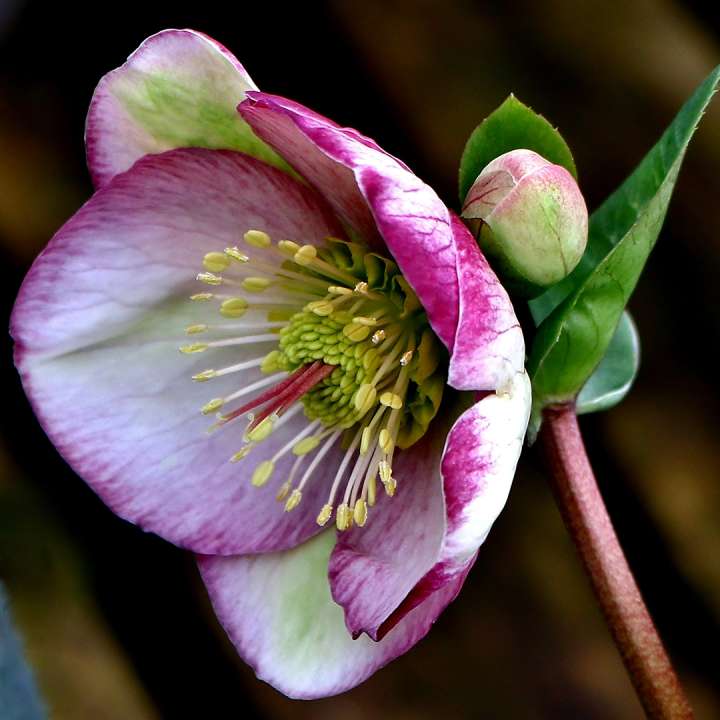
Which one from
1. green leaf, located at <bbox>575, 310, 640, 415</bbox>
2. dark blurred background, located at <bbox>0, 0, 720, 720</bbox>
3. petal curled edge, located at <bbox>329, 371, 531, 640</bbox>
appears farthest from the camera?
dark blurred background, located at <bbox>0, 0, 720, 720</bbox>

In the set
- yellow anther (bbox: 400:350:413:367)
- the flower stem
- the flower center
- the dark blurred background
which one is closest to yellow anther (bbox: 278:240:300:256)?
the flower center

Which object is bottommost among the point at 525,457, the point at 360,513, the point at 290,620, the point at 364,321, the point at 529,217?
the point at 525,457

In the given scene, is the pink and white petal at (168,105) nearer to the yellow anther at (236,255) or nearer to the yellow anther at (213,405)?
the yellow anther at (236,255)

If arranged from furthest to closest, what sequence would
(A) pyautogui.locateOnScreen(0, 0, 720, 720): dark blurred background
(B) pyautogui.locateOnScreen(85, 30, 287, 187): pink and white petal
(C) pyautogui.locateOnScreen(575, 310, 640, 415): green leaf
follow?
(A) pyautogui.locateOnScreen(0, 0, 720, 720): dark blurred background < (C) pyautogui.locateOnScreen(575, 310, 640, 415): green leaf < (B) pyautogui.locateOnScreen(85, 30, 287, 187): pink and white petal

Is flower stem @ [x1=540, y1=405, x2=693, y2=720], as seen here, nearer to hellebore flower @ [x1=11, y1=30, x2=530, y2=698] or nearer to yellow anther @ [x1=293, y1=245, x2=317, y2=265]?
hellebore flower @ [x1=11, y1=30, x2=530, y2=698]

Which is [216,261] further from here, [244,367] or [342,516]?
[342,516]

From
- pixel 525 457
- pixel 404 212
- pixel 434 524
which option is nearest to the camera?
pixel 404 212

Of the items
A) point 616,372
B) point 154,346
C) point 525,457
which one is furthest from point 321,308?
point 525,457
